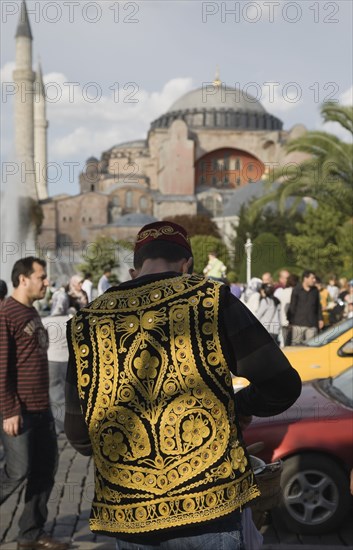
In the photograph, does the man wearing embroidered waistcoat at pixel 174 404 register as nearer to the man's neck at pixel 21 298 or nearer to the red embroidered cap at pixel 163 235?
the red embroidered cap at pixel 163 235

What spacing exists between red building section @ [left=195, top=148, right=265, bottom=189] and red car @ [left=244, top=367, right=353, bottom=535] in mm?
104755

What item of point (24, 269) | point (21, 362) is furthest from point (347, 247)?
point (21, 362)

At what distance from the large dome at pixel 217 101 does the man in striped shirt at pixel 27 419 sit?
113 metres

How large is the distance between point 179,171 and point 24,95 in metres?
36.9

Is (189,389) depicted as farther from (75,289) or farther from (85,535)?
(75,289)

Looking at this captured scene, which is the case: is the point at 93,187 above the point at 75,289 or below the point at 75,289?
above

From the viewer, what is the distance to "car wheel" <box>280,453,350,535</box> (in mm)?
5742

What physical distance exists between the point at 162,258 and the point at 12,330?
2683 millimetres

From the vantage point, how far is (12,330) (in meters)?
5.39

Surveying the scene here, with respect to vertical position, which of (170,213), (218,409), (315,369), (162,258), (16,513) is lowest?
(16,513)

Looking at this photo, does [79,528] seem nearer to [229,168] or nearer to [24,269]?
[24,269]

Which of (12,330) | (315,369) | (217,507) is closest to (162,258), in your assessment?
(217,507)

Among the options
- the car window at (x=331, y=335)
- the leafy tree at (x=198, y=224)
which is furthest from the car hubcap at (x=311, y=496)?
the leafy tree at (x=198, y=224)

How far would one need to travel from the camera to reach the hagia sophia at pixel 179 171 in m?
97.9
